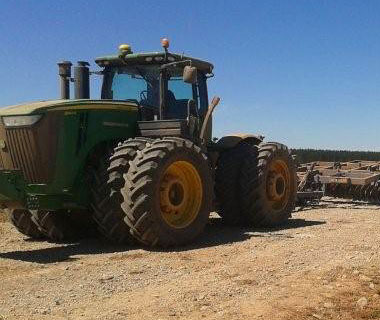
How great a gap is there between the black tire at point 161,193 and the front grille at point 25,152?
Result: 47.0 inches

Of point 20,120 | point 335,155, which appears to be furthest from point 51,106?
point 335,155

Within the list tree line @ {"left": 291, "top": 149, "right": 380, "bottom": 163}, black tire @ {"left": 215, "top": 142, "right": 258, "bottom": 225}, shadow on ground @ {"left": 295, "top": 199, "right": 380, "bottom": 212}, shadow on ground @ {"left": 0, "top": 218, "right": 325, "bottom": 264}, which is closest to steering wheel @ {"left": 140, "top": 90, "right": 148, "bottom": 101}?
black tire @ {"left": 215, "top": 142, "right": 258, "bottom": 225}

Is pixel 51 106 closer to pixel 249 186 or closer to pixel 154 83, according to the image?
pixel 154 83

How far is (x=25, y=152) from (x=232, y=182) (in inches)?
132

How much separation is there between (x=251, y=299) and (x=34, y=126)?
3753 millimetres

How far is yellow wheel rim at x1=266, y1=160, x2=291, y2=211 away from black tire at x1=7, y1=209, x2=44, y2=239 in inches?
146

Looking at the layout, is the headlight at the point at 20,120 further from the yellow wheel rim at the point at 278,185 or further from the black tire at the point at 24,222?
Result: the yellow wheel rim at the point at 278,185

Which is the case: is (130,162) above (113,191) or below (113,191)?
above

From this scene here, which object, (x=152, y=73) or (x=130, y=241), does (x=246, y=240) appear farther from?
(x=152, y=73)

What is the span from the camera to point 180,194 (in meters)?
7.94

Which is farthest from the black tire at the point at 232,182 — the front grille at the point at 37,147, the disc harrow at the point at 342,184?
the disc harrow at the point at 342,184

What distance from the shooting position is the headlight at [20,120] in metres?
7.39

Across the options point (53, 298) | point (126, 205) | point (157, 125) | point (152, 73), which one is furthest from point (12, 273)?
point (152, 73)

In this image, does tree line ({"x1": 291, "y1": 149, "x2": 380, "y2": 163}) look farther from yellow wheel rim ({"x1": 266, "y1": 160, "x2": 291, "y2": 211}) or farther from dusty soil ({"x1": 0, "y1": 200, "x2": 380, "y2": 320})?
dusty soil ({"x1": 0, "y1": 200, "x2": 380, "y2": 320})
